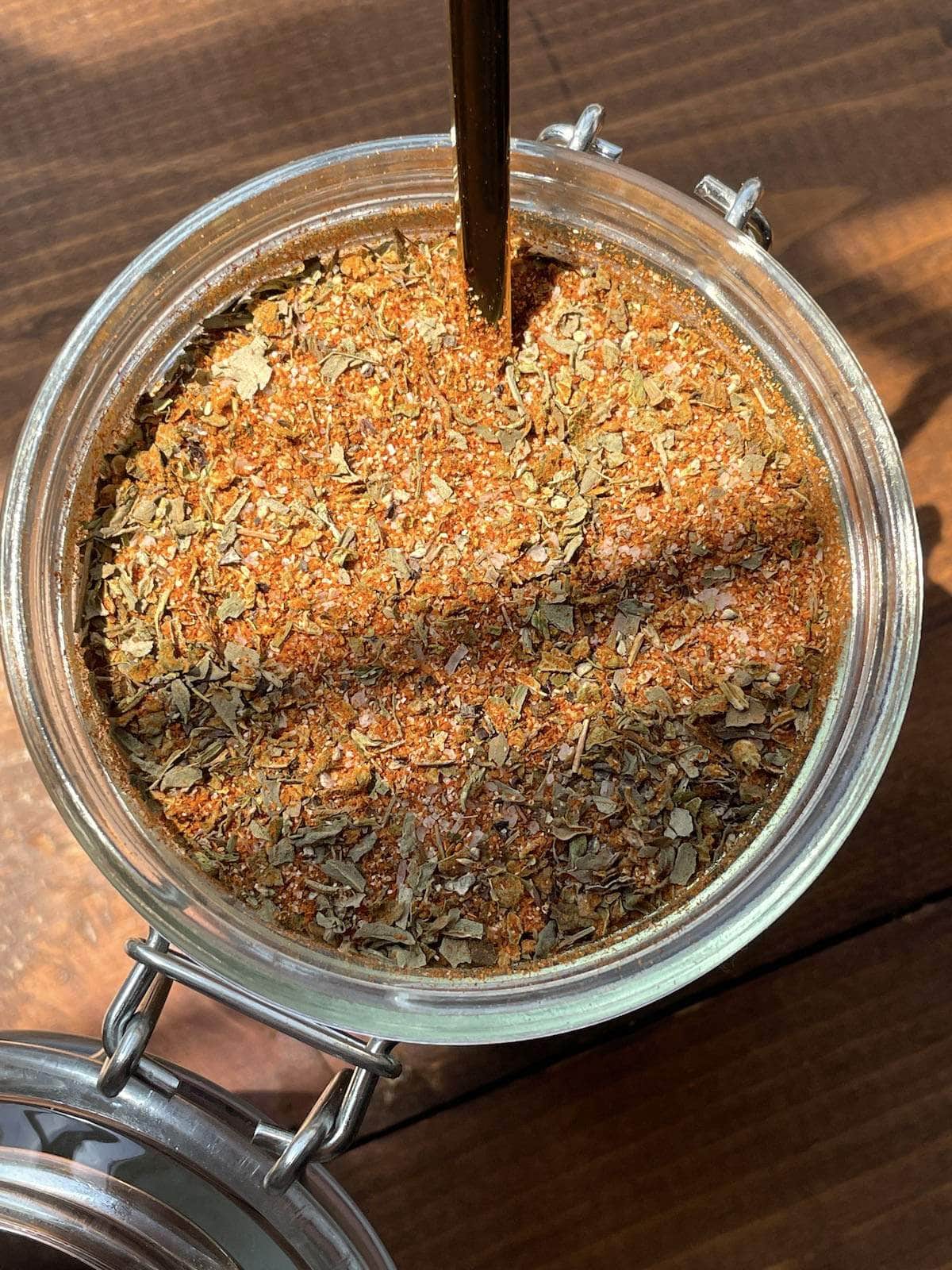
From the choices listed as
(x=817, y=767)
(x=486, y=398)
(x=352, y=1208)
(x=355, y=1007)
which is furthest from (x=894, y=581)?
(x=352, y=1208)

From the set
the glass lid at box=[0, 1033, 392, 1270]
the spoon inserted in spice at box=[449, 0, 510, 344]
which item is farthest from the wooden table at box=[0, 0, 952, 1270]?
the spoon inserted in spice at box=[449, 0, 510, 344]

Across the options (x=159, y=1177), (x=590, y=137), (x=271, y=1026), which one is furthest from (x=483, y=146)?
(x=159, y=1177)

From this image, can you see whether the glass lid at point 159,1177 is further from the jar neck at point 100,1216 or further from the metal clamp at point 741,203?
the metal clamp at point 741,203

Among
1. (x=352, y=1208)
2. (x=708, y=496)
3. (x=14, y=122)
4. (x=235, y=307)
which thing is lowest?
(x=352, y=1208)

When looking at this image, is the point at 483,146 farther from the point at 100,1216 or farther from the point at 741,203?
the point at 100,1216

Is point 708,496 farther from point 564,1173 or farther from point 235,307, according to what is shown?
point 564,1173
